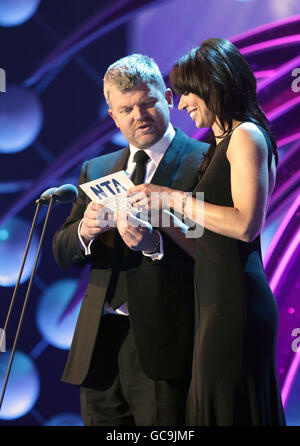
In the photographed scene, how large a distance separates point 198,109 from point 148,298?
620mm

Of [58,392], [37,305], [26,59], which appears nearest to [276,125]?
[26,59]

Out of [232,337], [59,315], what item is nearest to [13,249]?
[59,315]

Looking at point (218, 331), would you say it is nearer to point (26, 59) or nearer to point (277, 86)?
point (277, 86)

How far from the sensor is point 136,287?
5.94ft

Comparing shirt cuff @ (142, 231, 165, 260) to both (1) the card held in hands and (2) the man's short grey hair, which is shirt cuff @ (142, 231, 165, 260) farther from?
(2) the man's short grey hair

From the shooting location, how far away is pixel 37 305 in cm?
269

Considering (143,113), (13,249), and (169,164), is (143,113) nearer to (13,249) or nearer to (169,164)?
(169,164)

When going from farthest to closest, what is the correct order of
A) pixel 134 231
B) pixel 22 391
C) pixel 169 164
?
pixel 22 391
pixel 169 164
pixel 134 231

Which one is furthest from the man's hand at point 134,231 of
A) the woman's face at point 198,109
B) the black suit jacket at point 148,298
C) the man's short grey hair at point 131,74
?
the man's short grey hair at point 131,74

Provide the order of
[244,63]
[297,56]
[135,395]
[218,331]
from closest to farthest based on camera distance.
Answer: [218,331]
[244,63]
[135,395]
[297,56]

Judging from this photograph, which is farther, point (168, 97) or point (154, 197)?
point (168, 97)

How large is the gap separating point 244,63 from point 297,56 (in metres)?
0.93

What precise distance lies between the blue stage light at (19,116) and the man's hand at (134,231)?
1142 millimetres

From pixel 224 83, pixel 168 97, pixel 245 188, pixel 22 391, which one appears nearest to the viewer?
pixel 245 188
